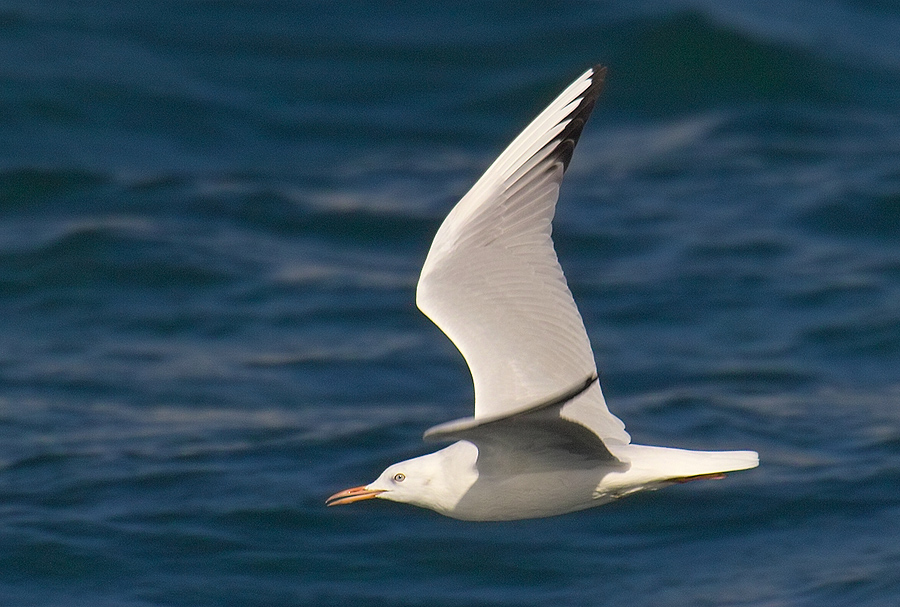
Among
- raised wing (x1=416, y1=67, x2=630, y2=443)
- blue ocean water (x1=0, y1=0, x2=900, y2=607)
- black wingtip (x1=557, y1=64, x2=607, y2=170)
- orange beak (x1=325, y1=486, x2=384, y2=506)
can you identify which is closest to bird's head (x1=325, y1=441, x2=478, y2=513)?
orange beak (x1=325, y1=486, x2=384, y2=506)

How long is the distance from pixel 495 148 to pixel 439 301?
409 inches

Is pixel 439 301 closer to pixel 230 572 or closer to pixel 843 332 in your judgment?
→ pixel 230 572

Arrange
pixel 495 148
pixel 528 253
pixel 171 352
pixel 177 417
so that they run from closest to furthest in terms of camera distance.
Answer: pixel 528 253
pixel 177 417
pixel 171 352
pixel 495 148

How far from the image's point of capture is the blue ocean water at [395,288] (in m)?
10.1

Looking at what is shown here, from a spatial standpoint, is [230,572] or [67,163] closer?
[230,572]

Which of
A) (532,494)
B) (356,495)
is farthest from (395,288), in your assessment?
(532,494)

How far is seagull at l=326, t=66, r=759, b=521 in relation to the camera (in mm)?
Answer: 6418

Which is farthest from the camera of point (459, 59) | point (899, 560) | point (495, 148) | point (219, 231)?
point (459, 59)

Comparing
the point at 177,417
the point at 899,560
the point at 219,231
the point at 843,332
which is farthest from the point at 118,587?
the point at 843,332

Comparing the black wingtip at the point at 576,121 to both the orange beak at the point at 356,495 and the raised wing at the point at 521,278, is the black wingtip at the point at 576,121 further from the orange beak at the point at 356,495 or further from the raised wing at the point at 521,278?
the orange beak at the point at 356,495

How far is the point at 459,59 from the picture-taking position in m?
18.3

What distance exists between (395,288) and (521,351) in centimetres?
794

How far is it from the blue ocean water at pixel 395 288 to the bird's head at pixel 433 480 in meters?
2.87

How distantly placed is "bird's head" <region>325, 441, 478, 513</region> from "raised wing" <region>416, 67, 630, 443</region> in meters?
0.44
